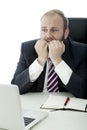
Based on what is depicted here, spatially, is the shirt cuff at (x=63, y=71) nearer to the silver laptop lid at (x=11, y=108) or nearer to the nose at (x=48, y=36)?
the nose at (x=48, y=36)

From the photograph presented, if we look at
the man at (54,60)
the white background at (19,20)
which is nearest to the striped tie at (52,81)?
the man at (54,60)

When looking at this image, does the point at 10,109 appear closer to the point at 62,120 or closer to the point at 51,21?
the point at 62,120

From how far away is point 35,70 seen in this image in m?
2.02

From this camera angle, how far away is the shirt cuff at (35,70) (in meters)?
2.03

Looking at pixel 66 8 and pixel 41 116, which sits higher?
pixel 66 8

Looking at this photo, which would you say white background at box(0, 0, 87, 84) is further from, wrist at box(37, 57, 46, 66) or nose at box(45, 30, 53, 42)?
wrist at box(37, 57, 46, 66)

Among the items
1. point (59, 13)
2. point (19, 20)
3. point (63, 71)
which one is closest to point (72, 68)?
point (63, 71)

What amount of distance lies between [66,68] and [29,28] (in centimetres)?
137

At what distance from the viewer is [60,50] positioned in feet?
6.91

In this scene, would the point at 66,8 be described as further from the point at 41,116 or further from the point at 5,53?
the point at 41,116

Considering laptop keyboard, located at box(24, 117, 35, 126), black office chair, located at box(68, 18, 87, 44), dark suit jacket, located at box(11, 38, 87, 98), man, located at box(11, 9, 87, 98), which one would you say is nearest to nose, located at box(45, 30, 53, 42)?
man, located at box(11, 9, 87, 98)

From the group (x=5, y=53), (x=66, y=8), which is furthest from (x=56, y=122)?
(x=5, y=53)

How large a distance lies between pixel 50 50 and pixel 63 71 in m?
0.19

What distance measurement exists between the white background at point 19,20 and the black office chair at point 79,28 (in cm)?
79
